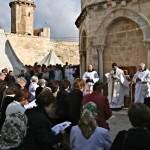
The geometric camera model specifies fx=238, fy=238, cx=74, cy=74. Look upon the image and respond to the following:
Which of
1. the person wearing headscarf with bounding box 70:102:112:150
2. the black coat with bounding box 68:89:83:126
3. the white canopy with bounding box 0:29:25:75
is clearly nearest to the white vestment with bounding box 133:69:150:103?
the black coat with bounding box 68:89:83:126

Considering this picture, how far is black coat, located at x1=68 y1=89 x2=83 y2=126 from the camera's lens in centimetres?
483

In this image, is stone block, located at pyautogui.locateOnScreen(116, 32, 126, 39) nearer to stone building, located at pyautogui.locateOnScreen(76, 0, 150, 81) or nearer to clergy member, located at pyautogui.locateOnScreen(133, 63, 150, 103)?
stone building, located at pyautogui.locateOnScreen(76, 0, 150, 81)

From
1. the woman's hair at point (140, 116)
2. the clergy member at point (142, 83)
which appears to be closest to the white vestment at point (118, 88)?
the clergy member at point (142, 83)

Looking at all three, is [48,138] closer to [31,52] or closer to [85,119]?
[85,119]

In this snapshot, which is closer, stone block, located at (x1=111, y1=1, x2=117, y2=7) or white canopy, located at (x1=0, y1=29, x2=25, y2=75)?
stone block, located at (x1=111, y1=1, x2=117, y2=7)

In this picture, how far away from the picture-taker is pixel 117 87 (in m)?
8.76

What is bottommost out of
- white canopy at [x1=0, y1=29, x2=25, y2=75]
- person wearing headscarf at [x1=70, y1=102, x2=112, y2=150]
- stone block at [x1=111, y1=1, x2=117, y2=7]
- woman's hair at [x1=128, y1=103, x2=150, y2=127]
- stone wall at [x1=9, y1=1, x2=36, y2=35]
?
person wearing headscarf at [x1=70, y1=102, x2=112, y2=150]

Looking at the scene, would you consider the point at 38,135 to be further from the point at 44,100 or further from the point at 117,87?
the point at 117,87

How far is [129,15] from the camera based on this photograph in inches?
361

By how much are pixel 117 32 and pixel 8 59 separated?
10.5 meters

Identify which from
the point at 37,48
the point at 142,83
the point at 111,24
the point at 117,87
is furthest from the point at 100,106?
the point at 37,48

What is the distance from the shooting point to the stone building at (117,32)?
8.94m

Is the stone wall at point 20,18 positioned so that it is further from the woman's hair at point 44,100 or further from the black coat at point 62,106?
the woman's hair at point 44,100

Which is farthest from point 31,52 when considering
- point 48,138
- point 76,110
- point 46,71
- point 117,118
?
point 48,138
